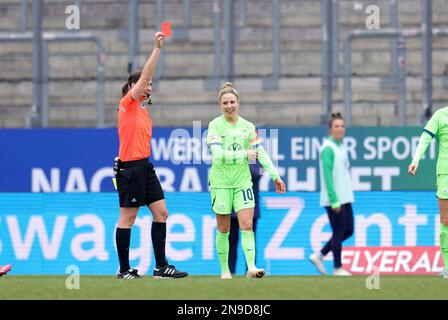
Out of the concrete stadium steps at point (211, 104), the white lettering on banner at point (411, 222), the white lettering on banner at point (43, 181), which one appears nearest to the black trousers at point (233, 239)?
the white lettering on banner at point (411, 222)

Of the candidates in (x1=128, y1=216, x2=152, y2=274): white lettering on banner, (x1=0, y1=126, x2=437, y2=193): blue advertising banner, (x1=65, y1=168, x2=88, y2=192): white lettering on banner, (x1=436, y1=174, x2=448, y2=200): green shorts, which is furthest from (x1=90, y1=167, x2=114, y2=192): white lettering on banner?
(x1=436, y1=174, x2=448, y2=200): green shorts

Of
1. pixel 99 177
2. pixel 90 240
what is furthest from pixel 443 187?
pixel 99 177

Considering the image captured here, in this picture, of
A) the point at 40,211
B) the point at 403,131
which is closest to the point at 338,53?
the point at 403,131

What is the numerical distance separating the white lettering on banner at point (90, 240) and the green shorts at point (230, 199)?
4.37 m

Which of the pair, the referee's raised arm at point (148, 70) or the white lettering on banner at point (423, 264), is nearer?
the referee's raised arm at point (148, 70)

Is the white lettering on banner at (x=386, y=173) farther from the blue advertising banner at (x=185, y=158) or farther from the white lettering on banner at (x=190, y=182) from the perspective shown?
the white lettering on banner at (x=190, y=182)

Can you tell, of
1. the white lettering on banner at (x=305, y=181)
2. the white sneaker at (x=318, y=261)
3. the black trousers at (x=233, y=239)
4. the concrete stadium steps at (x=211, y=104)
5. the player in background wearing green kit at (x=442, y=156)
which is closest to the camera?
the player in background wearing green kit at (x=442, y=156)

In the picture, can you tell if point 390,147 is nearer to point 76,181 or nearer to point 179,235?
point 179,235

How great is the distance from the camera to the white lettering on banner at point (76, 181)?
1509 cm

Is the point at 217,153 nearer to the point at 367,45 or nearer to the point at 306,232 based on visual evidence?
the point at 306,232

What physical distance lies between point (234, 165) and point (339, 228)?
129 inches

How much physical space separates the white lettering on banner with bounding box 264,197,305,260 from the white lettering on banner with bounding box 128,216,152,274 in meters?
1.43

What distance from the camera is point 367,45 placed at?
1608 centimetres

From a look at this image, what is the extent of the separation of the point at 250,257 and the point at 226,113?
4.18ft
